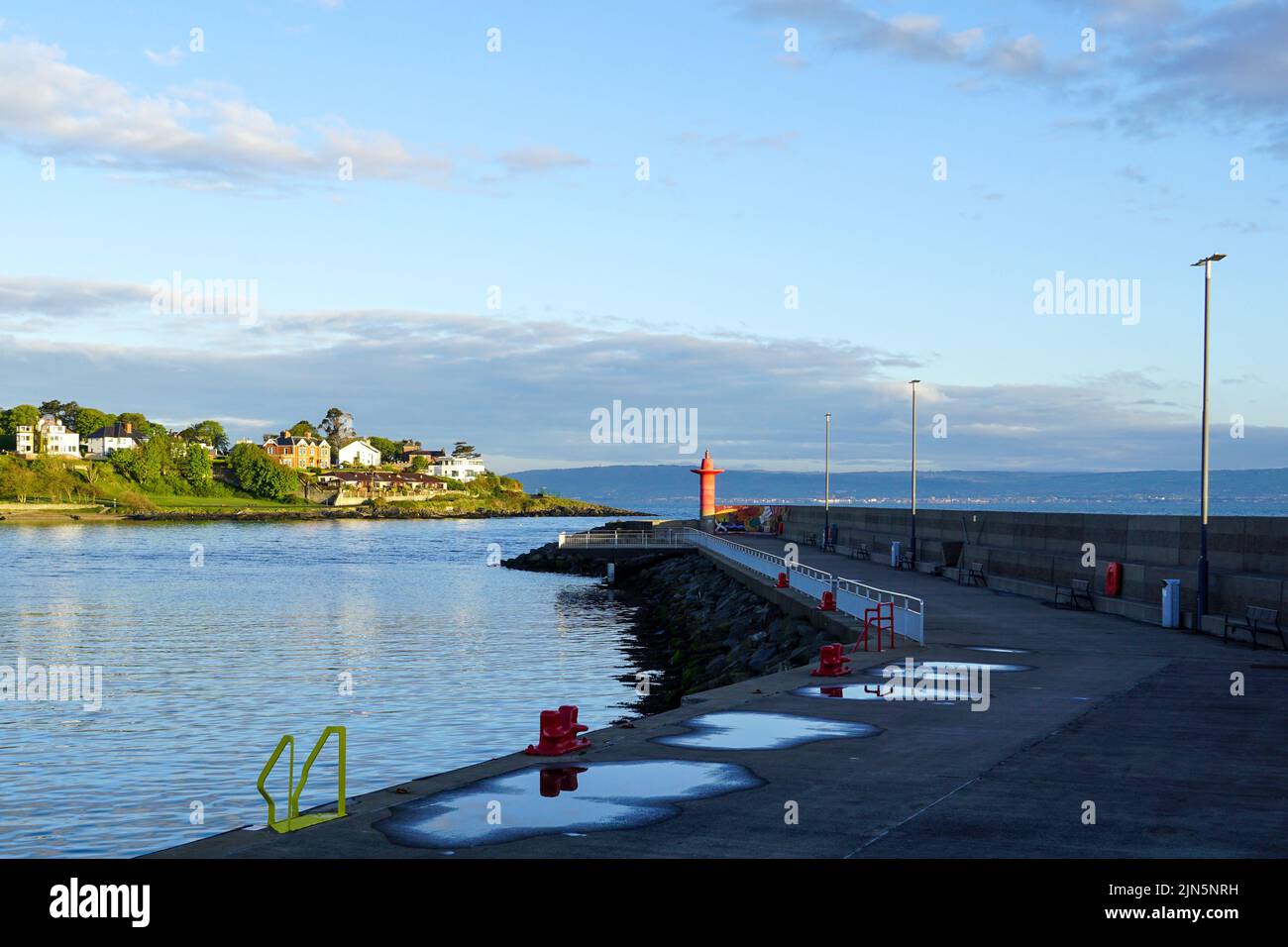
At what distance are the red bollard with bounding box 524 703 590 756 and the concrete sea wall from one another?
16731 millimetres

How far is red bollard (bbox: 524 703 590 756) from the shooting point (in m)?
13.5

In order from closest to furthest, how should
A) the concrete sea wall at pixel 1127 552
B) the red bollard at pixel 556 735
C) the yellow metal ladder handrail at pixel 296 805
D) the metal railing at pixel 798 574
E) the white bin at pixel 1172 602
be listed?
the yellow metal ladder handrail at pixel 296 805, the red bollard at pixel 556 735, the metal railing at pixel 798 574, the concrete sea wall at pixel 1127 552, the white bin at pixel 1172 602

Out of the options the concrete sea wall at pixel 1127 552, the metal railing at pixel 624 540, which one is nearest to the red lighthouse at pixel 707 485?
the metal railing at pixel 624 540

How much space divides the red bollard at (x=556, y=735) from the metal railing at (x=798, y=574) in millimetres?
11304

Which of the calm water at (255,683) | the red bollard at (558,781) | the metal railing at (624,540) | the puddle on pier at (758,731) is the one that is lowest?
the calm water at (255,683)

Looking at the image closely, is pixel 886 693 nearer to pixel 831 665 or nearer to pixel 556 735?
pixel 831 665

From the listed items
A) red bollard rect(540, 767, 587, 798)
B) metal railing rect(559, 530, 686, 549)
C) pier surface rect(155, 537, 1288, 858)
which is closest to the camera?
pier surface rect(155, 537, 1288, 858)

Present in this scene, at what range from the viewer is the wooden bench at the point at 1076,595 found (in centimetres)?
3169

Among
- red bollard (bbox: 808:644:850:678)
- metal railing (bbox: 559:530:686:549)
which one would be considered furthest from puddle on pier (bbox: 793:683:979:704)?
metal railing (bbox: 559:530:686:549)

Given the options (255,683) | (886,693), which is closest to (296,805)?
(886,693)

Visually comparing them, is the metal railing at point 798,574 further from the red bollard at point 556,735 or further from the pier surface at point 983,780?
the red bollard at point 556,735

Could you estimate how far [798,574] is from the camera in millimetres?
35406

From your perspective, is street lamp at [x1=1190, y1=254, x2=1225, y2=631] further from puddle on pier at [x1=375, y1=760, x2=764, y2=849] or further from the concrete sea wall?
puddle on pier at [x1=375, y1=760, x2=764, y2=849]
